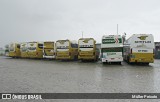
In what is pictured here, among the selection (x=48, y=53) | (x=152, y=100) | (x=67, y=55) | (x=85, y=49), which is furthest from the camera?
(x=48, y=53)

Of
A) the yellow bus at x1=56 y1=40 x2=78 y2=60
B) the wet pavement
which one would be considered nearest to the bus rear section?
the yellow bus at x1=56 y1=40 x2=78 y2=60

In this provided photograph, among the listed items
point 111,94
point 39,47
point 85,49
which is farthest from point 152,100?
point 39,47

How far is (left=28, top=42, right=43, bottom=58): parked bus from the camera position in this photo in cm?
3600

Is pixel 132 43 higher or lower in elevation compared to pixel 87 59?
higher

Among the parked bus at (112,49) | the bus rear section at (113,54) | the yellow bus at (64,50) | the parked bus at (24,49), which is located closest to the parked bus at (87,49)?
the yellow bus at (64,50)

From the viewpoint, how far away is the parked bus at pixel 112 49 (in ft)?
77.8

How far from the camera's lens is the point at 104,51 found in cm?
2419

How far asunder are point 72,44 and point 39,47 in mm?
7469

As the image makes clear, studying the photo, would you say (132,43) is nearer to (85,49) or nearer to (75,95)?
(85,49)

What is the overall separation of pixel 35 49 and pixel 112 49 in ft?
54.1

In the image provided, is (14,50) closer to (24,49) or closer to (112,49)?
(24,49)

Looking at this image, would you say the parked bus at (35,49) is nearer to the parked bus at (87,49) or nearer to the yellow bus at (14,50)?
the yellow bus at (14,50)

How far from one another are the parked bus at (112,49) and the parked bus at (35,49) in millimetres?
15073

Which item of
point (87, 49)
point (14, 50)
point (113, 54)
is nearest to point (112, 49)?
point (113, 54)
